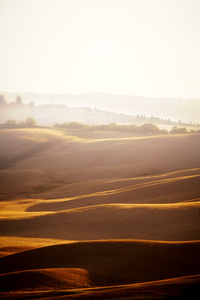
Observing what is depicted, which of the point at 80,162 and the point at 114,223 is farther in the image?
the point at 80,162

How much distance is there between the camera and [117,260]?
8547 millimetres

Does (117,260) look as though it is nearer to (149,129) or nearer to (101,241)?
(101,241)

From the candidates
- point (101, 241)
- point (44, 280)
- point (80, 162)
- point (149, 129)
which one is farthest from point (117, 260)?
point (149, 129)

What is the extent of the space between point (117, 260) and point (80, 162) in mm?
39041

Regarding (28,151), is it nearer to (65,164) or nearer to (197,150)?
(65,164)

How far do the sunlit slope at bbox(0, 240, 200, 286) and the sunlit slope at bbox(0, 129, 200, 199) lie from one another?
17.3 metres

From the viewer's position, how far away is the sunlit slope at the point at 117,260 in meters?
7.55

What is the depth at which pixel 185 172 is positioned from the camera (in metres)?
32.4

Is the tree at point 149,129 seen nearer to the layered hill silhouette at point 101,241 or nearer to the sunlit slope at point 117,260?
the layered hill silhouette at point 101,241

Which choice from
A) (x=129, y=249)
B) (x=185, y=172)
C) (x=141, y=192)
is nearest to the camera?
(x=129, y=249)

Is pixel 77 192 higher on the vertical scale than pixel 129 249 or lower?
lower

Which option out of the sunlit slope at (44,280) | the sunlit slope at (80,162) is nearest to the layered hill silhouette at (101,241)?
the sunlit slope at (44,280)

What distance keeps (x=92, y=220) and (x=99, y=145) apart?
4551cm

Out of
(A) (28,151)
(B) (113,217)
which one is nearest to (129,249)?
(B) (113,217)
